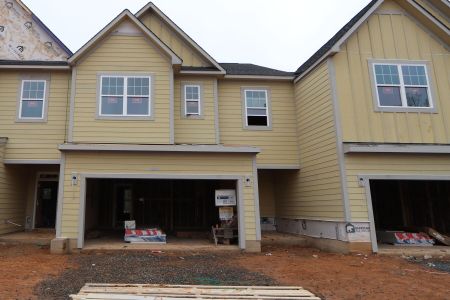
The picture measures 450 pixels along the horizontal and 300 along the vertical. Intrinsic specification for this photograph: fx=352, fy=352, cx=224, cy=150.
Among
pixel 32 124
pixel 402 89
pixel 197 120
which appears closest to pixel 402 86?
pixel 402 89

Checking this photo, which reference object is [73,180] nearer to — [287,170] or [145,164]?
[145,164]

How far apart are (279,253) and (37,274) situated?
6.87 meters

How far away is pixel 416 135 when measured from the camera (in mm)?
11984

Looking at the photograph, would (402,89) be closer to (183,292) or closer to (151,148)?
(151,148)

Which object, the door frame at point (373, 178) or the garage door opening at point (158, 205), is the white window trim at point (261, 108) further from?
the door frame at point (373, 178)

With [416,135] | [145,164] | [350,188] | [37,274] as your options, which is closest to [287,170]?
[350,188]

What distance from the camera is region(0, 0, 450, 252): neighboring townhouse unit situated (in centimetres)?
1137

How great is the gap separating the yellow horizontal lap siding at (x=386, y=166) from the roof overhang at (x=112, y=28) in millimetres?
7213

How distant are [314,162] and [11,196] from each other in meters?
11.6

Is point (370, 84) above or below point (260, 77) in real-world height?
below

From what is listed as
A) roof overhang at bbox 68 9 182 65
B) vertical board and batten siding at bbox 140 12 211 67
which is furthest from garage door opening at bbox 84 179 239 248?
roof overhang at bbox 68 9 182 65

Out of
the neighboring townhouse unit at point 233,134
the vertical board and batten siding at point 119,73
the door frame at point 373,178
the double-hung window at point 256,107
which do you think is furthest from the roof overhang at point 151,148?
the door frame at point 373,178

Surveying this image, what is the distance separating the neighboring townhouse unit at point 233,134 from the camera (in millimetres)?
11367

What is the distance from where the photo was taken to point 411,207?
14992 mm
